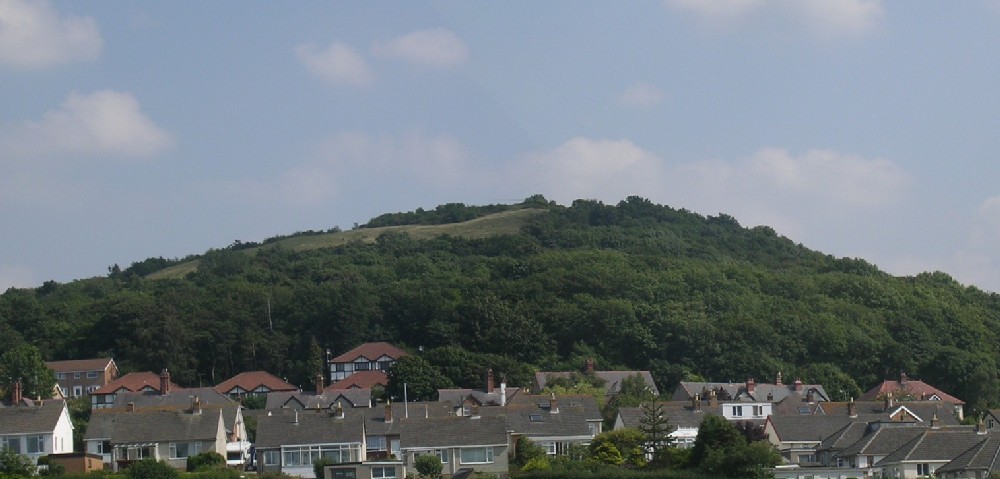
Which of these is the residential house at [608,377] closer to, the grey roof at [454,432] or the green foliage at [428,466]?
the grey roof at [454,432]

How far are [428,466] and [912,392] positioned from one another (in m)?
41.0

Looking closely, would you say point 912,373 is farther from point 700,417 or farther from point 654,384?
point 700,417

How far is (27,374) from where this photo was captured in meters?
96.5

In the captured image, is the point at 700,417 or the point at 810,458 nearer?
the point at 810,458

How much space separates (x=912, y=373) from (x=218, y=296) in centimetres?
5380

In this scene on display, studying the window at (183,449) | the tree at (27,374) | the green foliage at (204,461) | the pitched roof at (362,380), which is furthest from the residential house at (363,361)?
the green foliage at (204,461)

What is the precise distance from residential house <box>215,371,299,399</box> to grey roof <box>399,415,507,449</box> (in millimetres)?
38117

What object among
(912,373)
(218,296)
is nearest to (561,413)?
(912,373)

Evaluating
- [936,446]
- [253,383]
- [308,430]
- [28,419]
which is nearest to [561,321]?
[253,383]

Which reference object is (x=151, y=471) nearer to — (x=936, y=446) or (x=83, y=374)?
(x=936, y=446)

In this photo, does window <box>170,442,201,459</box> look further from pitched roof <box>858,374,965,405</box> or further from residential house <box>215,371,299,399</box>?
pitched roof <box>858,374,965,405</box>

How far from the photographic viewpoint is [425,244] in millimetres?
162250

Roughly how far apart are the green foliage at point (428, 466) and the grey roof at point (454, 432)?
1.79 m

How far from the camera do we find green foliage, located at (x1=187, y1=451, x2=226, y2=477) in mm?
65688
